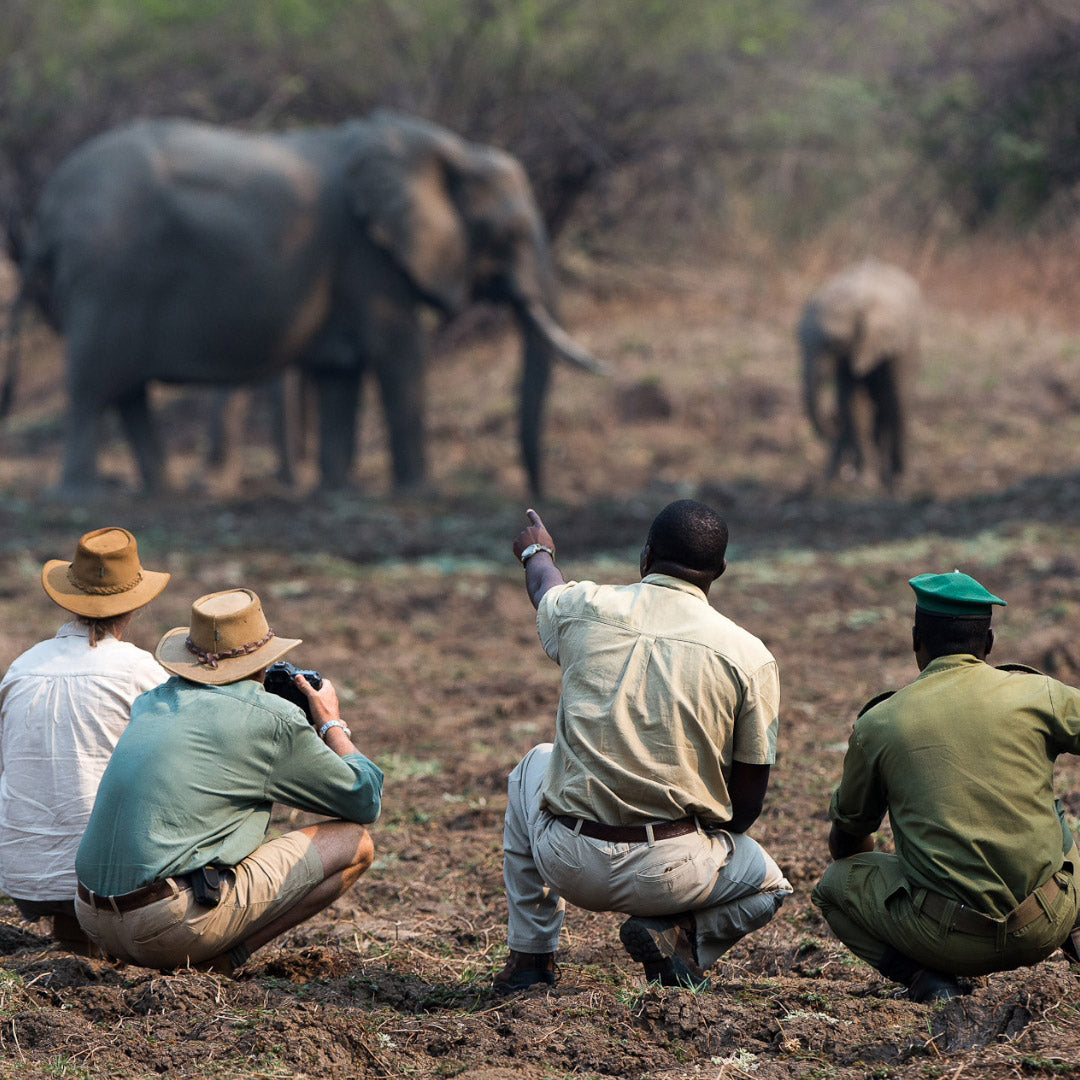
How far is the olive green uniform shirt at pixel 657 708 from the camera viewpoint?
3.85 meters

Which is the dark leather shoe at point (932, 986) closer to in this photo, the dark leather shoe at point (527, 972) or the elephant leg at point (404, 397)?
the dark leather shoe at point (527, 972)

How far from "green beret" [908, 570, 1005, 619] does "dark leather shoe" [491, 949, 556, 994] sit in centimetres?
133

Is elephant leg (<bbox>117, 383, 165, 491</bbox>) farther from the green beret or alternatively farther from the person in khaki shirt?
the green beret

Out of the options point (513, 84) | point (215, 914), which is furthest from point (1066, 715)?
point (513, 84)

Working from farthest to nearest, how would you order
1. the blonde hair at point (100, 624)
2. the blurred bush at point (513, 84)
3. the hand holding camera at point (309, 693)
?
the blurred bush at point (513, 84)
the blonde hair at point (100, 624)
the hand holding camera at point (309, 693)

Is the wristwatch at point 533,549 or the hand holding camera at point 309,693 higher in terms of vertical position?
the wristwatch at point 533,549

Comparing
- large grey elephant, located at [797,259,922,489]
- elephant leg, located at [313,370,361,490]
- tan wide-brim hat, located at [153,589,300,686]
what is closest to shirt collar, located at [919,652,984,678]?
tan wide-brim hat, located at [153,589,300,686]

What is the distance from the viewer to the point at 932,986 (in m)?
3.85

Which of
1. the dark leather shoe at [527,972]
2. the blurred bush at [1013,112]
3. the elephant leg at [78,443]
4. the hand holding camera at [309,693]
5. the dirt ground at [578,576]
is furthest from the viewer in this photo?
the elephant leg at [78,443]

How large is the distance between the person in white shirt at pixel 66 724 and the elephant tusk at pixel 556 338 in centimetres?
917

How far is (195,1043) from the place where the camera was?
3574 millimetres

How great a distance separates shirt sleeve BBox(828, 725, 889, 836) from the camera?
12.8ft

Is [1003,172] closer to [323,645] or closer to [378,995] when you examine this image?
[323,645]

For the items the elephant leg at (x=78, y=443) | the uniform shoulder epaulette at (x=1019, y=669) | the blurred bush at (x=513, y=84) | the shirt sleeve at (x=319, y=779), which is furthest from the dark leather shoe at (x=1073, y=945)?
the blurred bush at (x=513, y=84)
